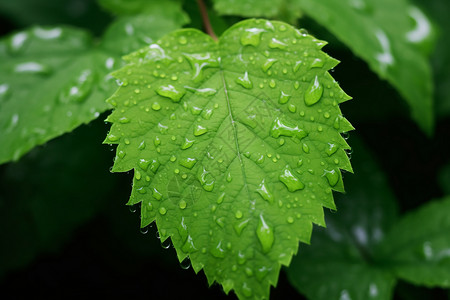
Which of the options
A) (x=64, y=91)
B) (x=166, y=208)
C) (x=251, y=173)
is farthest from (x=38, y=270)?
(x=251, y=173)

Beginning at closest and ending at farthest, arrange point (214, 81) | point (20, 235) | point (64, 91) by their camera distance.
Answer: point (214, 81)
point (64, 91)
point (20, 235)

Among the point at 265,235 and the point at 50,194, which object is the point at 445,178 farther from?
the point at 50,194

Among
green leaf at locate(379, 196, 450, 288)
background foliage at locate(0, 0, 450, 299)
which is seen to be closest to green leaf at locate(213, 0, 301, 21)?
background foliage at locate(0, 0, 450, 299)

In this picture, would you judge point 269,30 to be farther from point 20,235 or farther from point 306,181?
point 20,235

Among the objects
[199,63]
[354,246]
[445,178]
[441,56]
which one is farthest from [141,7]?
[441,56]

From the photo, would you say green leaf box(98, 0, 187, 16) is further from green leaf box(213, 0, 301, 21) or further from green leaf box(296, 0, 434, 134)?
green leaf box(296, 0, 434, 134)

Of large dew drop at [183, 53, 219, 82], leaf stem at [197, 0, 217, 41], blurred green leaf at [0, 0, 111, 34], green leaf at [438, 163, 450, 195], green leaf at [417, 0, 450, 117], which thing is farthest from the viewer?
blurred green leaf at [0, 0, 111, 34]
